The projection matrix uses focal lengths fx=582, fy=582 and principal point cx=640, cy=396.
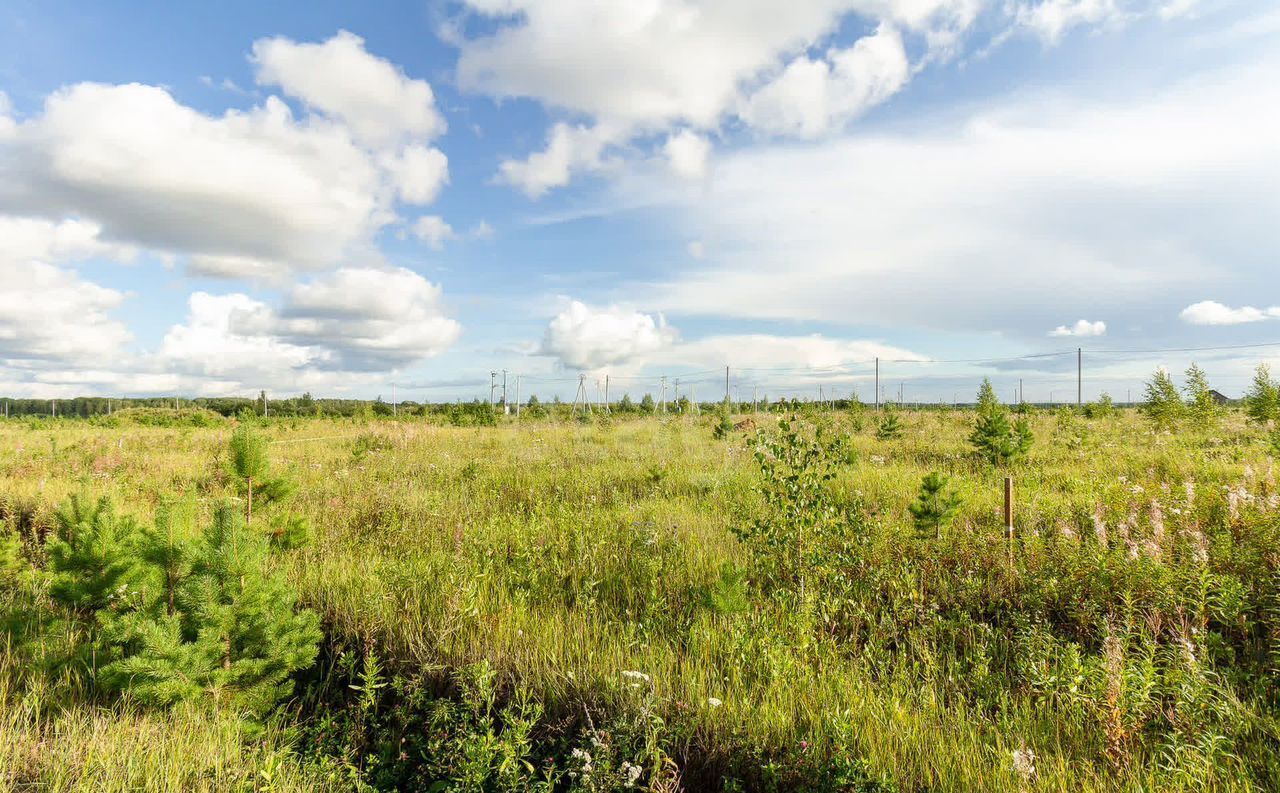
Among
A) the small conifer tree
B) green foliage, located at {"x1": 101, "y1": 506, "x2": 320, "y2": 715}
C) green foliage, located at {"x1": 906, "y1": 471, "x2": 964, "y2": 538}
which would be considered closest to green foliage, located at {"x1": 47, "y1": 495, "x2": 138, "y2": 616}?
green foliage, located at {"x1": 101, "y1": 506, "x2": 320, "y2": 715}

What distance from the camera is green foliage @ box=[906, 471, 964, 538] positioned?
5461mm

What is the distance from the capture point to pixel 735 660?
3.41 m

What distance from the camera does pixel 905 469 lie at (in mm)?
9695

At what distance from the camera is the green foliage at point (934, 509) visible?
5461mm

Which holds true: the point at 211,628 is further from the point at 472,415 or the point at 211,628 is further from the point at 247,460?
the point at 472,415

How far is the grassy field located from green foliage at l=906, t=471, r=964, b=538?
16 cm

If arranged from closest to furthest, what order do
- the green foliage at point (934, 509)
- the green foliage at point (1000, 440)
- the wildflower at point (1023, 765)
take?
the wildflower at point (1023, 765)
the green foliage at point (934, 509)
the green foliage at point (1000, 440)

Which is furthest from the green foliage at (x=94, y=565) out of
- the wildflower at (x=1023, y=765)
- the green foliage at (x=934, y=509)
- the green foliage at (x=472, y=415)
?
the green foliage at (x=472, y=415)

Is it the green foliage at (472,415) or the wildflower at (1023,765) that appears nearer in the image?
the wildflower at (1023,765)

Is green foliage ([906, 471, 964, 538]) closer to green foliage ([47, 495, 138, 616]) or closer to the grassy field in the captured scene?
the grassy field

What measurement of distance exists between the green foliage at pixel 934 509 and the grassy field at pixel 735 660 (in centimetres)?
16

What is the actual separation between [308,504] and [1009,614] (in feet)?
26.1

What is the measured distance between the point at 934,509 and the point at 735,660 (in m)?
3.10

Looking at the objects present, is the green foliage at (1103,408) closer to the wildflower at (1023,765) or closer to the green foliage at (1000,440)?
the green foliage at (1000,440)
